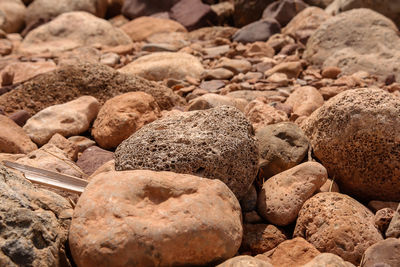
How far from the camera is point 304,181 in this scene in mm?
3279

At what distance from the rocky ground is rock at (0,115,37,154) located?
0.04 feet

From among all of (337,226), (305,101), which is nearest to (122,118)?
(305,101)

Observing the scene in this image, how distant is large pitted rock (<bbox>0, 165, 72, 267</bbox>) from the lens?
2.33m

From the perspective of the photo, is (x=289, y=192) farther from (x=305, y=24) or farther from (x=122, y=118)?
(x=305, y=24)

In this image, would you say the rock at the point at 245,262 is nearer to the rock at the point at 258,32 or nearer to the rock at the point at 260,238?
the rock at the point at 260,238

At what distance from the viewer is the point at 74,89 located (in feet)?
16.8

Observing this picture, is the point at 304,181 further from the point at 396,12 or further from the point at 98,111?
the point at 396,12

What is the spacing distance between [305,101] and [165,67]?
2100 millimetres

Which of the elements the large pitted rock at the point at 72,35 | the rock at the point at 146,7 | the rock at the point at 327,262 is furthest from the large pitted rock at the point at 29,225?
the rock at the point at 146,7

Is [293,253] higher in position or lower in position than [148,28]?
higher

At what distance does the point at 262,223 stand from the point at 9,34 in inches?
327

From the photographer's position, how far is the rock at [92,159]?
3.97 meters

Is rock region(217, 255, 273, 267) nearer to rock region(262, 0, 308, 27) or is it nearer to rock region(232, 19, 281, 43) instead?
rock region(232, 19, 281, 43)

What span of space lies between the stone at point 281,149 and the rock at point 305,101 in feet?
2.94
